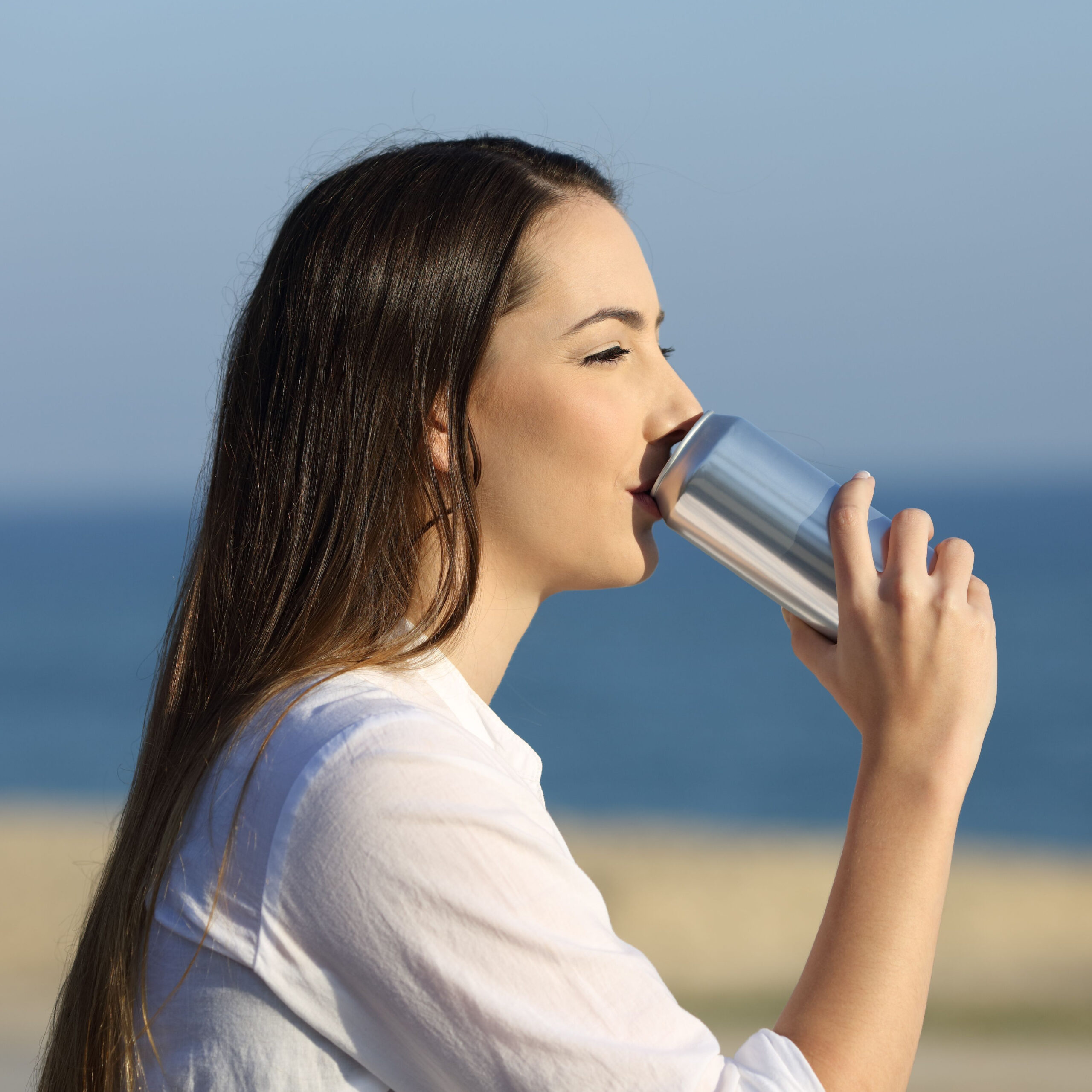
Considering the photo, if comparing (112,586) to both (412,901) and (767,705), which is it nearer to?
(767,705)

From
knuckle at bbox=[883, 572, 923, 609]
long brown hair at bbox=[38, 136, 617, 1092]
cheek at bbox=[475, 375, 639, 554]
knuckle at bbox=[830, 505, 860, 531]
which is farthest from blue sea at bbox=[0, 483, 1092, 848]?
knuckle at bbox=[883, 572, 923, 609]

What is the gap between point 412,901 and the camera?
1.16 meters

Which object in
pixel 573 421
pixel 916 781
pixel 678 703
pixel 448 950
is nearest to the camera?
pixel 448 950

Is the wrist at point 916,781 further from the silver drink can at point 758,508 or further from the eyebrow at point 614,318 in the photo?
the eyebrow at point 614,318

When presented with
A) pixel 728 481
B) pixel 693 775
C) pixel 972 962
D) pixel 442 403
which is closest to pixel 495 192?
pixel 442 403

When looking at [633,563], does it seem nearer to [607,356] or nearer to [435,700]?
[607,356]

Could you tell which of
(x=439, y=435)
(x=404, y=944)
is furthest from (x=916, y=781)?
(x=439, y=435)

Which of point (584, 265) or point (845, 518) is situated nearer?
point (845, 518)

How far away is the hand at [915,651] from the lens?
146 centimetres

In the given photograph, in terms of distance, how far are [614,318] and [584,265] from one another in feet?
0.28

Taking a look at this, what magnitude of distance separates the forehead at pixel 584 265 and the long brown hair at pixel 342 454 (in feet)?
0.08

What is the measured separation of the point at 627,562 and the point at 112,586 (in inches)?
2840

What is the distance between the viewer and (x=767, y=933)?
26.0ft

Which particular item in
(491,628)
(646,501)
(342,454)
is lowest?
(491,628)
